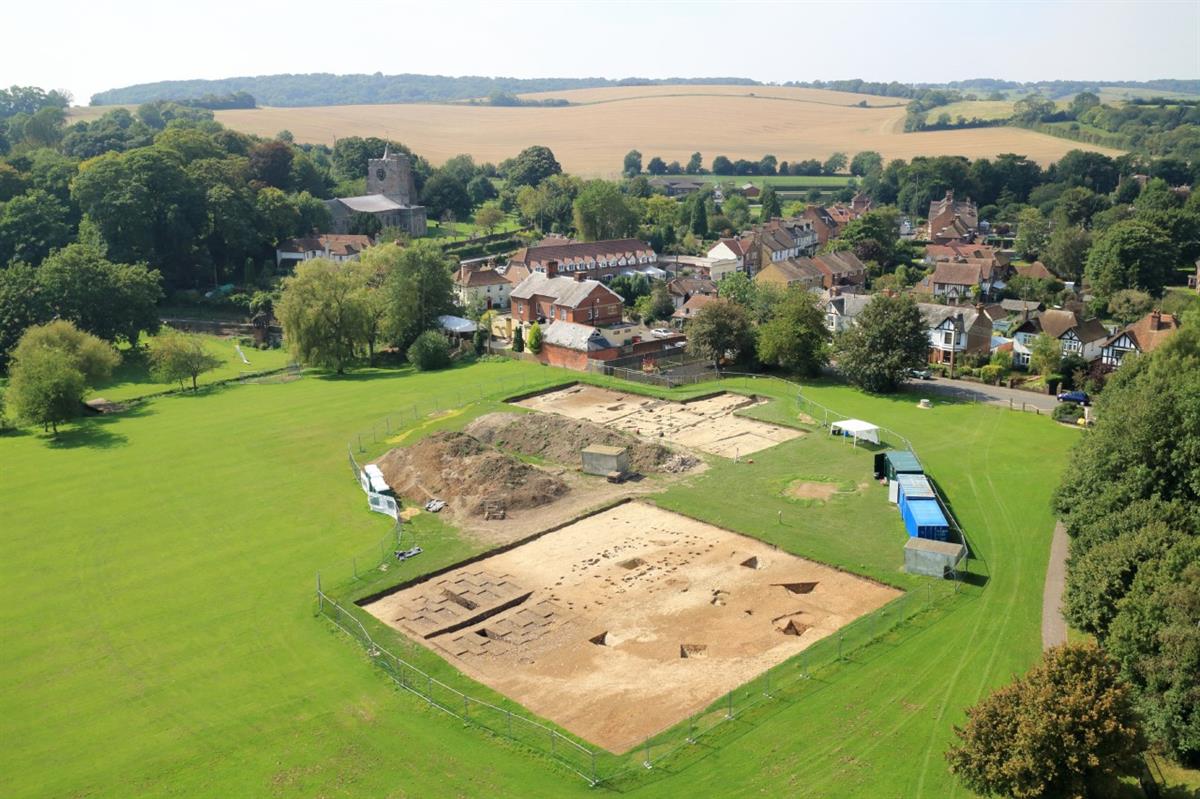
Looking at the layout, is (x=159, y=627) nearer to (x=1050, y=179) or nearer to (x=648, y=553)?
(x=648, y=553)

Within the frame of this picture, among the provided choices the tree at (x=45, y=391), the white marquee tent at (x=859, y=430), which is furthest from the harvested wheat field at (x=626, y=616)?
the tree at (x=45, y=391)

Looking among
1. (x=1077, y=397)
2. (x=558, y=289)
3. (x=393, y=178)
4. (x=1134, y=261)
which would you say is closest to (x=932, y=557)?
(x=1077, y=397)

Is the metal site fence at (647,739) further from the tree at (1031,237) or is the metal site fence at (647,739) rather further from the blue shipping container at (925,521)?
the tree at (1031,237)

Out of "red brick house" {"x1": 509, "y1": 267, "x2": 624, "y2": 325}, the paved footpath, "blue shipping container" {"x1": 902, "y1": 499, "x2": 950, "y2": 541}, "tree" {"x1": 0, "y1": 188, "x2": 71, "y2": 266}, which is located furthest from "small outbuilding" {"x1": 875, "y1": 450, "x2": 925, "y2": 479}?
"tree" {"x1": 0, "y1": 188, "x2": 71, "y2": 266}

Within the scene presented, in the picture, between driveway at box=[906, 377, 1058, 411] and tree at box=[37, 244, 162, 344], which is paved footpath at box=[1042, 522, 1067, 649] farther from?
tree at box=[37, 244, 162, 344]

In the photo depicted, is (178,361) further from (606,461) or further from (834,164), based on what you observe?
(834,164)

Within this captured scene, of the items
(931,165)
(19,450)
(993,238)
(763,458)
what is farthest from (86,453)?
(931,165)
